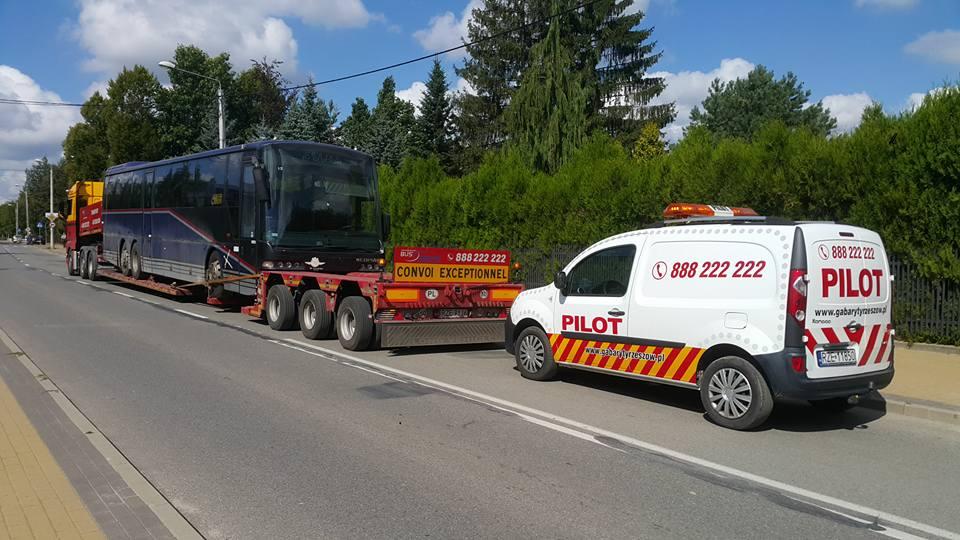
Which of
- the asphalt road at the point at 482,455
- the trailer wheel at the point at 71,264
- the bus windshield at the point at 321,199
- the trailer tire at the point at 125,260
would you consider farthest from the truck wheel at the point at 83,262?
the asphalt road at the point at 482,455

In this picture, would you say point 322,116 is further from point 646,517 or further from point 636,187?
point 646,517

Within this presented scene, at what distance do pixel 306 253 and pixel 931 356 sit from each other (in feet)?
35.7

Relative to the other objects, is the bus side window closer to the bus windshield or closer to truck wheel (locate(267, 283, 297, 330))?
the bus windshield

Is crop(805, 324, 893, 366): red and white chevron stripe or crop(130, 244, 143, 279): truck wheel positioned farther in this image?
crop(130, 244, 143, 279): truck wheel

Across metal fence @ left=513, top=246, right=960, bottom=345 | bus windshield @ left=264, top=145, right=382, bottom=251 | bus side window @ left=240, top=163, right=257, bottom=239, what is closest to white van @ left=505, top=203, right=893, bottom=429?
metal fence @ left=513, top=246, right=960, bottom=345

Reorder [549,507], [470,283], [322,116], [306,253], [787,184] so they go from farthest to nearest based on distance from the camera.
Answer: [322,116]
[306,253]
[787,184]
[470,283]
[549,507]

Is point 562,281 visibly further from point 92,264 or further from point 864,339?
point 92,264

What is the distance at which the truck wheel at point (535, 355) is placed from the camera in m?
9.09

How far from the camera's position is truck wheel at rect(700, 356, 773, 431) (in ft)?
22.0

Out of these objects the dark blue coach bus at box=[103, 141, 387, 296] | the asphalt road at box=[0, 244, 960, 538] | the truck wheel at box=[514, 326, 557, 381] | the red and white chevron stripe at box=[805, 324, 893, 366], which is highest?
the dark blue coach bus at box=[103, 141, 387, 296]

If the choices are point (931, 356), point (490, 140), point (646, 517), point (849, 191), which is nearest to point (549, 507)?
point (646, 517)

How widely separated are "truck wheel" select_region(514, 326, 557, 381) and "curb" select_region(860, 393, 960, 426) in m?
3.61

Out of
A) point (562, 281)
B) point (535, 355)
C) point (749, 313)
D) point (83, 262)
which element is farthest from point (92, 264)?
point (749, 313)

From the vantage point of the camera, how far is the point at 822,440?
6.69m
